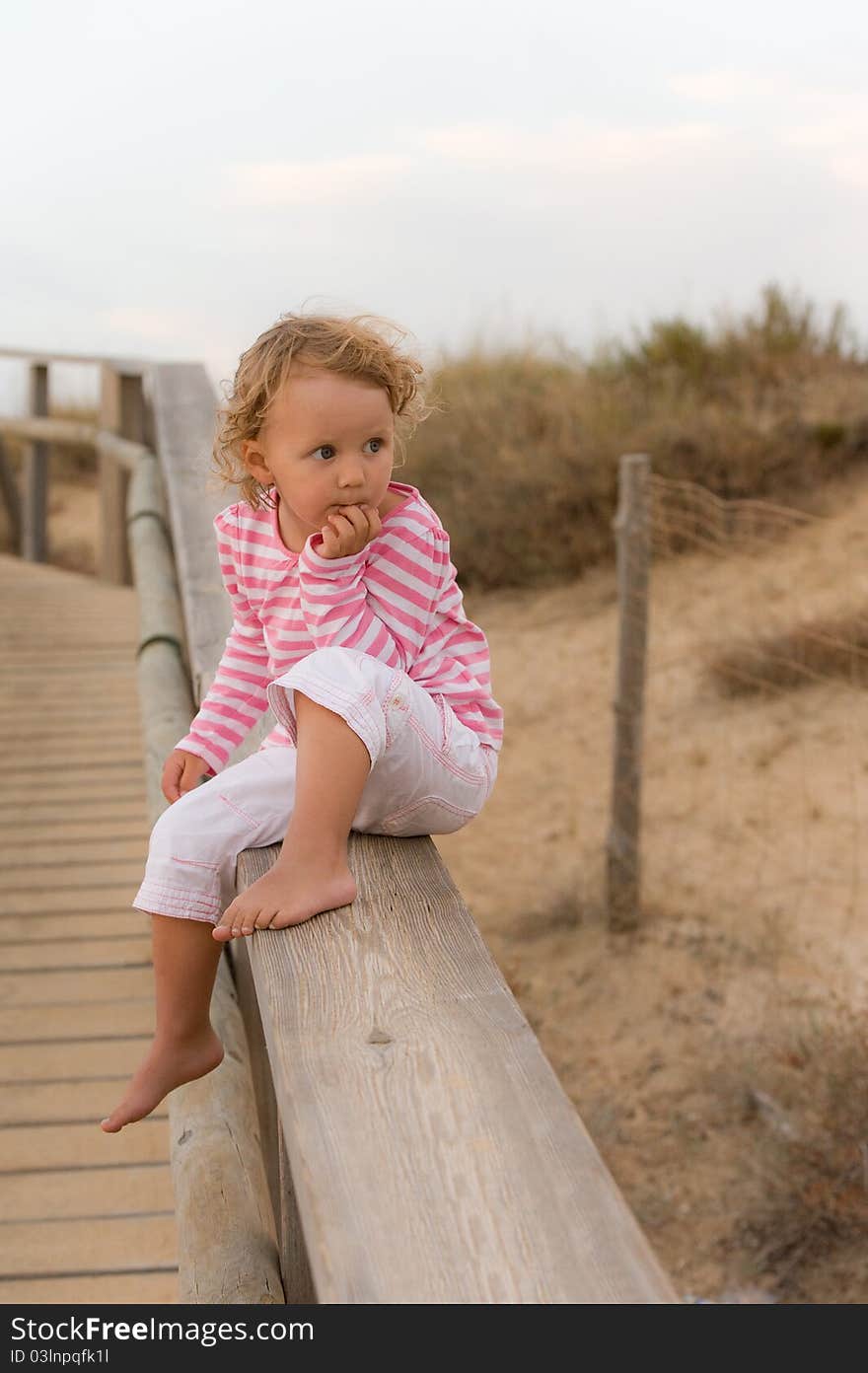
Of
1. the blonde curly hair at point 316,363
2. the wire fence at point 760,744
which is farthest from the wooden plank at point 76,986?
the wire fence at point 760,744

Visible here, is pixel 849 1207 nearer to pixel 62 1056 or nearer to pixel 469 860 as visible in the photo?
pixel 62 1056

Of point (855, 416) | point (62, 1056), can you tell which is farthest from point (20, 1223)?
point (855, 416)

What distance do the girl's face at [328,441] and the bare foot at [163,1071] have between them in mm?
731

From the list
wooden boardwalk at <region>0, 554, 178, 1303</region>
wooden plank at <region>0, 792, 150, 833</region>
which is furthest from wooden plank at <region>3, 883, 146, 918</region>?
wooden plank at <region>0, 792, 150, 833</region>

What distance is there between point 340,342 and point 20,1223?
172cm

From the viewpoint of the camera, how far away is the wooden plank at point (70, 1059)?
2.99m

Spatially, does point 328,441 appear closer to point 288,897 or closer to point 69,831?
point 288,897

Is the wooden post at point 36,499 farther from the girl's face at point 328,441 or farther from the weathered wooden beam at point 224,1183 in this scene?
the girl's face at point 328,441

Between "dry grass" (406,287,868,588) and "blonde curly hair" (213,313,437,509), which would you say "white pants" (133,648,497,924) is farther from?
"dry grass" (406,287,868,588)

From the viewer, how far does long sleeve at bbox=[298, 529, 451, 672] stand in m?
1.81

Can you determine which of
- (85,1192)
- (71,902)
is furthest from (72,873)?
(85,1192)

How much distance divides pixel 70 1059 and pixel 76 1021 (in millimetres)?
141

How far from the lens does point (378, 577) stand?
73.7 inches

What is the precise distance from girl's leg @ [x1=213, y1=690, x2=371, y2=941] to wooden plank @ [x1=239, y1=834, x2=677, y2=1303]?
0.04m
